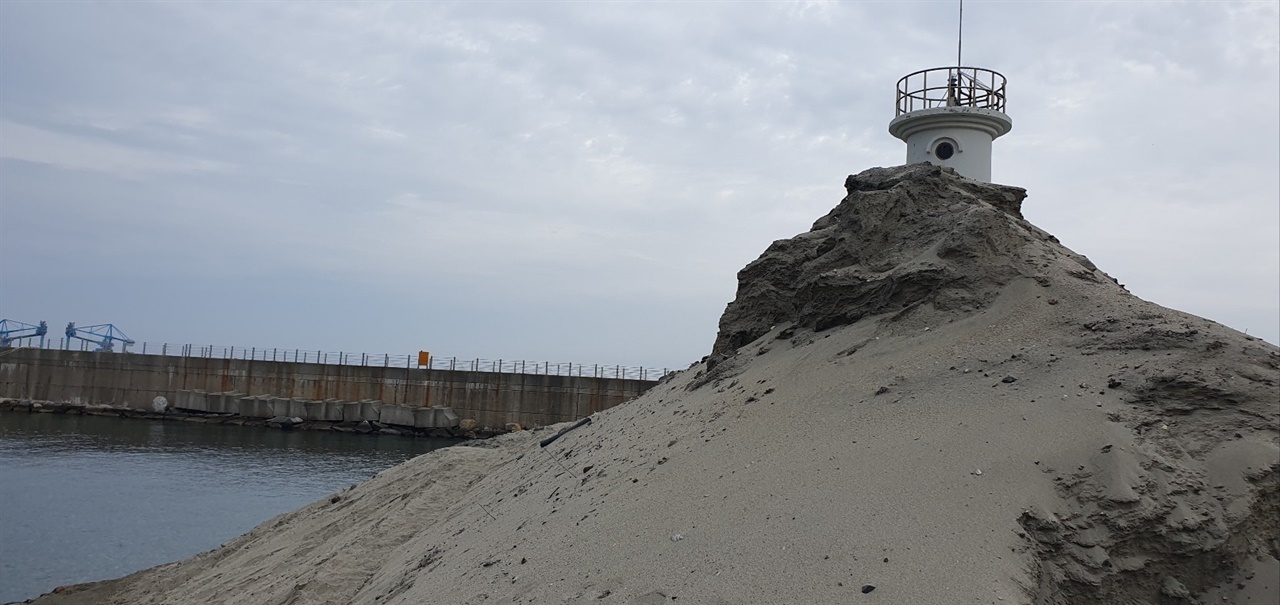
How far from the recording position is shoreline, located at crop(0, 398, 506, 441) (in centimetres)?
4272

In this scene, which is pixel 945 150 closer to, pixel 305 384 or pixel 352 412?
pixel 352 412

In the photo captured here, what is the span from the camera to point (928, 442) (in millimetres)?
6301

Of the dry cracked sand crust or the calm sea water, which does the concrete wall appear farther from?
the dry cracked sand crust

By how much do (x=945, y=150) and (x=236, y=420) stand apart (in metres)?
37.9

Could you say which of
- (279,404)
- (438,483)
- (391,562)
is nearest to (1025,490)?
(391,562)

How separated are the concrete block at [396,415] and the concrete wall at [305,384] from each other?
140cm

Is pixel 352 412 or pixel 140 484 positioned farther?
pixel 352 412

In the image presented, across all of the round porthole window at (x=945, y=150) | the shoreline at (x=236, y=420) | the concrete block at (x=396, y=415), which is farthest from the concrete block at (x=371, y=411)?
the round porthole window at (x=945, y=150)

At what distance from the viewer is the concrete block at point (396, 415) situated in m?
43.1

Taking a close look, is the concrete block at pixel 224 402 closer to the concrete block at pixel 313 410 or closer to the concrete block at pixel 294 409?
the concrete block at pixel 294 409

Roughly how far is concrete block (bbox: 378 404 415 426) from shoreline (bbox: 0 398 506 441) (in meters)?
0.19

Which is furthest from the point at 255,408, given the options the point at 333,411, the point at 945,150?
the point at 945,150

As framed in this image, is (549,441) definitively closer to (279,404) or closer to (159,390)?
(279,404)

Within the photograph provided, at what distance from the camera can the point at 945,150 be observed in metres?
17.4
